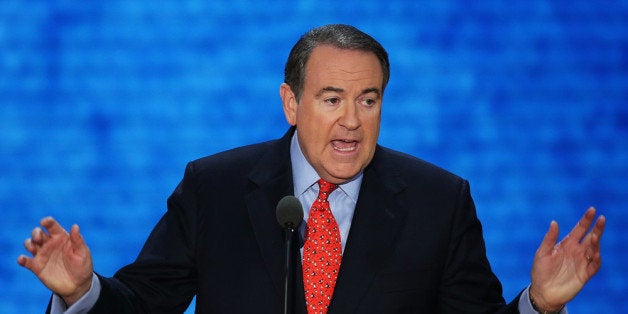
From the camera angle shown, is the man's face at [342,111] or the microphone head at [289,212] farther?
the man's face at [342,111]

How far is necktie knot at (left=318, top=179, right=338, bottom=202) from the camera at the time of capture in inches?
95.9

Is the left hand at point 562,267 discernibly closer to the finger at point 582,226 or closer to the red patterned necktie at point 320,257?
the finger at point 582,226

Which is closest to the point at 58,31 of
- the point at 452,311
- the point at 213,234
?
the point at 213,234

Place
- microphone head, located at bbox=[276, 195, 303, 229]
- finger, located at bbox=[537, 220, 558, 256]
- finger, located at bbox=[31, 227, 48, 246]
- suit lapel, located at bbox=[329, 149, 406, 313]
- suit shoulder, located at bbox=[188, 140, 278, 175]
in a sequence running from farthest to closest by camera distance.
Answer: suit shoulder, located at bbox=[188, 140, 278, 175] → suit lapel, located at bbox=[329, 149, 406, 313] → finger, located at bbox=[537, 220, 558, 256] → finger, located at bbox=[31, 227, 48, 246] → microphone head, located at bbox=[276, 195, 303, 229]

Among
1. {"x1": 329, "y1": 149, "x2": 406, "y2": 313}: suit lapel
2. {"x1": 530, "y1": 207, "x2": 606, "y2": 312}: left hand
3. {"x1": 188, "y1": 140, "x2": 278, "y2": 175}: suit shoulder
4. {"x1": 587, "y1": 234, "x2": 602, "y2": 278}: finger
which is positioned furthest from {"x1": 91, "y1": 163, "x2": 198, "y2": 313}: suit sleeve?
{"x1": 587, "y1": 234, "x2": 602, "y2": 278}: finger

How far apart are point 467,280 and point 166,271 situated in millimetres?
706

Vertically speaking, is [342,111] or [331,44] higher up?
[331,44]

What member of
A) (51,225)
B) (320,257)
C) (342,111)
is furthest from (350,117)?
(51,225)

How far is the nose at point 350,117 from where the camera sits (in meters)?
2.35

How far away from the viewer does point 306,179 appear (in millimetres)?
2471

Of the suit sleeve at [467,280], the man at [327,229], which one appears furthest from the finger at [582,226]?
the suit sleeve at [467,280]

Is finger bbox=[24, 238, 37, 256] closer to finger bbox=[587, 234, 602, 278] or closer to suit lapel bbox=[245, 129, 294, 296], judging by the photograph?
suit lapel bbox=[245, 129, 294, 296]

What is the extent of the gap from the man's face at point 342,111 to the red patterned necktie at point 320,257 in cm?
11

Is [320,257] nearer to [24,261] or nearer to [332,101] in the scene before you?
[332,101]
